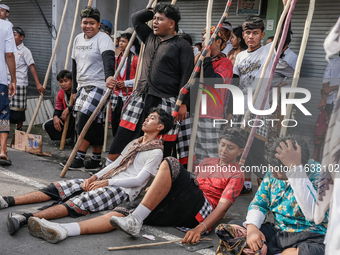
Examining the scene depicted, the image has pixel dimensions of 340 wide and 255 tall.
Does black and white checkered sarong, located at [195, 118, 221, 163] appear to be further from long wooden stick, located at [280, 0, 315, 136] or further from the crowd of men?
long wooden stick, located at [280, 0, 315, 136]

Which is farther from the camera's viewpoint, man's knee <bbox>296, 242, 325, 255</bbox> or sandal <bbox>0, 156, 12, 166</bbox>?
sandal <bbox>0, 156, 12, 166</bbox>

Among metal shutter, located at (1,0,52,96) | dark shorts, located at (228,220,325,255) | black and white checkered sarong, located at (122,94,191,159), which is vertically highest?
metal shutter, located at (1,0,52,96)

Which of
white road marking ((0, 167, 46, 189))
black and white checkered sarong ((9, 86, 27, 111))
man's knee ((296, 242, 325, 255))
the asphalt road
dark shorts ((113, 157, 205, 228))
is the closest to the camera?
man's knee ((296, 242, 325, 255))

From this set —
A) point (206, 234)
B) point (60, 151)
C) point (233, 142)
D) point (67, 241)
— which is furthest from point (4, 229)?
point (60, 151)

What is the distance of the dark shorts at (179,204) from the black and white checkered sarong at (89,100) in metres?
1.81

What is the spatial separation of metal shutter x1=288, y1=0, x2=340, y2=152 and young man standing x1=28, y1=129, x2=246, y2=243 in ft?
10.7

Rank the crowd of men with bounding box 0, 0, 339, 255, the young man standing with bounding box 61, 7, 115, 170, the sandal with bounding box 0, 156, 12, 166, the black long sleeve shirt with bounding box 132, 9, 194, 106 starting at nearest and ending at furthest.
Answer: the crowd of men with bounding box 0, 0, 339, 255
the black long sleeve shirt with bounding box 132, 9, 194, 106
the sandal with bounding box 0, 156, 12, 166
the young man standing with bounding box 61, 7, 115, 170

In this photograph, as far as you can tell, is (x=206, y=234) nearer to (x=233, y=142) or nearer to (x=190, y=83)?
(x=233, y=142)

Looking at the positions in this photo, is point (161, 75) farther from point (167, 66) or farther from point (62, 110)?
point (62, 110)

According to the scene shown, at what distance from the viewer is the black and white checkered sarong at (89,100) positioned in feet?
14.7

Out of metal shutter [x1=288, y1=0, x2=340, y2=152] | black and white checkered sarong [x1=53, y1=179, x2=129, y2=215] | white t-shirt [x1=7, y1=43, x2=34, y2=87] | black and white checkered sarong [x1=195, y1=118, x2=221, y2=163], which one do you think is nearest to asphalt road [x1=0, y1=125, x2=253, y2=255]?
black and white checkered sarong [x1=53, y1=179, x2=129, y2=215]

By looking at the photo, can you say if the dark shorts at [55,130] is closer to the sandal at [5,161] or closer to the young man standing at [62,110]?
the young man standing at [62,110]

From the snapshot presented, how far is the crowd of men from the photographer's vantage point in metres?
2.35

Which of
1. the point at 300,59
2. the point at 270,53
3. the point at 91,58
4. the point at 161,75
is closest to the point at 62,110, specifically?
the point at 91,58
